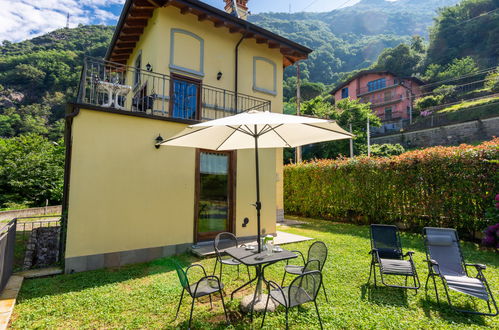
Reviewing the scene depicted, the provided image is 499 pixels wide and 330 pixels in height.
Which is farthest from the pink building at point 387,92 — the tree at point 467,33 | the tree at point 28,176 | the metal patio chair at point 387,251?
the tree at point 28,176

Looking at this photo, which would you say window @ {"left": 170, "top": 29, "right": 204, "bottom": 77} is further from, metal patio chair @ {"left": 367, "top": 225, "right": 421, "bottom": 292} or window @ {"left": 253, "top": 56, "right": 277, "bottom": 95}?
metal patio chair @ {"left": 367, "top": 225, "right": 421, "bottom": 292}

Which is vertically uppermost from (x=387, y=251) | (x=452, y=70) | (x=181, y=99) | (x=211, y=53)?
(x=452, y=70)

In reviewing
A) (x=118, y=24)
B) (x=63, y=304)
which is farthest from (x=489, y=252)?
(x=118, y=24)

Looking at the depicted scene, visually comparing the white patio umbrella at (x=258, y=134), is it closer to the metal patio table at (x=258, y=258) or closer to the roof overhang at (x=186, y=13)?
the metal patio table at (x=258, y=258)

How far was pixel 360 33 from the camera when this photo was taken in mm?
96562

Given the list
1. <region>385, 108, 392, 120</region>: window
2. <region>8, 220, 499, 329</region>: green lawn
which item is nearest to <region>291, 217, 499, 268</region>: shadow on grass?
<region>8, 220, 499, 329</region>: green lawn

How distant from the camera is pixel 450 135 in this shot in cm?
2709

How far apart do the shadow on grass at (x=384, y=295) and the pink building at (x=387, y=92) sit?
40.2 m

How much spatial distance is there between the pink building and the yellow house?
118 feet

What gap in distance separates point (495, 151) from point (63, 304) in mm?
9922

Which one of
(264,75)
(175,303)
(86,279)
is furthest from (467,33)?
(86,279)

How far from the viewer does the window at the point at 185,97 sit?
7825 mm

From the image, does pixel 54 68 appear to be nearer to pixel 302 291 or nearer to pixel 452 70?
pixel 302 291

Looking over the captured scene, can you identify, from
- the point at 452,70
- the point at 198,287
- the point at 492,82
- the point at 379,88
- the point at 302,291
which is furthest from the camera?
the point at 379,88
